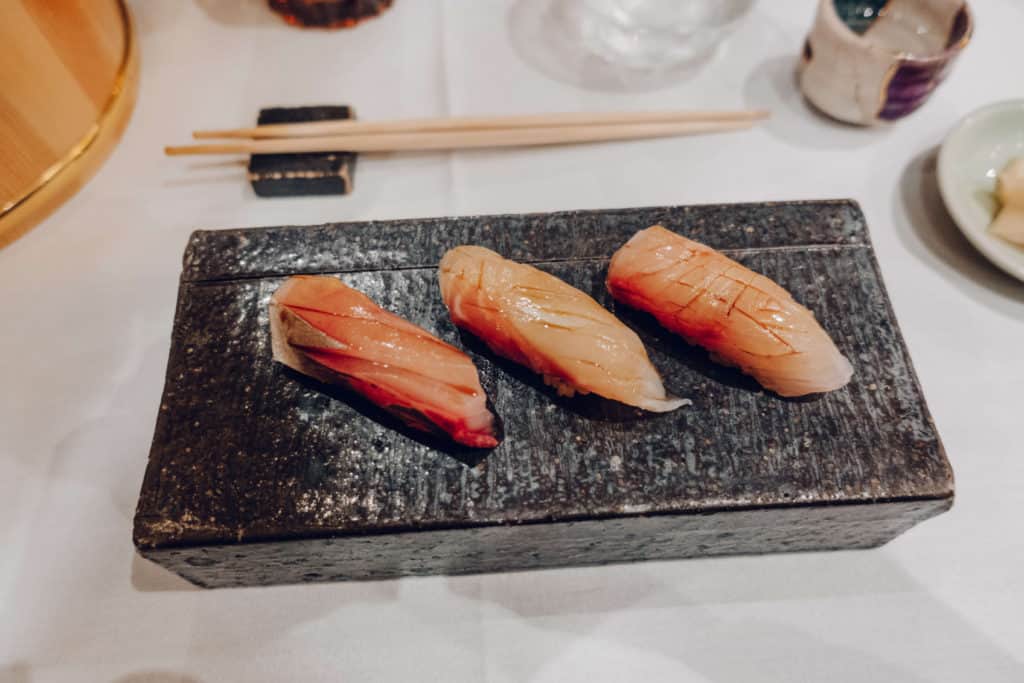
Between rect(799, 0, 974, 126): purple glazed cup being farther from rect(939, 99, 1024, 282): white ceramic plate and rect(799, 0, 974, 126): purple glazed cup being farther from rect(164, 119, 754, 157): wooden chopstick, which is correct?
rect(164, 119, 754, 157): wooden chopstick

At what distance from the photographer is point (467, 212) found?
194cm

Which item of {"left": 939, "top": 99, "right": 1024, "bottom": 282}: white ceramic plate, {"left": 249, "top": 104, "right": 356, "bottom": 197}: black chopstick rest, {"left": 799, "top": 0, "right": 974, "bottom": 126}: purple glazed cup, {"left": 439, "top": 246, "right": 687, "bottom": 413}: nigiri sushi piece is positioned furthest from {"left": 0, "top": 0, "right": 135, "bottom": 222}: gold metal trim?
{"left": 939, "top": 99, "right": 1024, "bottom": 282}: white ceramic plate

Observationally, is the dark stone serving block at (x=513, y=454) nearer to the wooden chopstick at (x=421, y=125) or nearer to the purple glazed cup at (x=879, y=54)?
the wooden chopstick at (x=421, y=125)

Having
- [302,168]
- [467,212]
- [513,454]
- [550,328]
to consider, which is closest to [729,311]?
[550,328]

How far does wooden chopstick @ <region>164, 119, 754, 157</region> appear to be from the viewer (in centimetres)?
188

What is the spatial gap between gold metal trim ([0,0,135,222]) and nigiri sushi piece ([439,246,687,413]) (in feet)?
4.23

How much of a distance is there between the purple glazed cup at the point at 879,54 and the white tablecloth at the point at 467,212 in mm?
137

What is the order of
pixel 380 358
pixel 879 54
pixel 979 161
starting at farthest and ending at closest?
pixel 979 161, pixel 879 54, pixel 380 358

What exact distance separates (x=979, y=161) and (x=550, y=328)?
145 cm

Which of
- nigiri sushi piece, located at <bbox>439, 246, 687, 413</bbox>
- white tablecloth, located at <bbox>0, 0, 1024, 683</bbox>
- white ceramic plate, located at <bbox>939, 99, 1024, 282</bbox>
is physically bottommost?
white tablecloth, located at <bbox>0, 0, 1024, 683</bbox>

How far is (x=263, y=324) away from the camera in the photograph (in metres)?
1.38

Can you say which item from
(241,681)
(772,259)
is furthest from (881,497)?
(241,681)

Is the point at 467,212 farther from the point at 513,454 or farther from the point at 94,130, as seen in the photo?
the point at 94,130

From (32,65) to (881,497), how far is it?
2.12 metres
